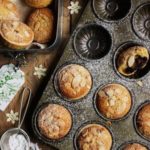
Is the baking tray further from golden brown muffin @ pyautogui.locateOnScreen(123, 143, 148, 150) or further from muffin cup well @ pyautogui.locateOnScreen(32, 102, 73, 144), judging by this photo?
golden brown muffin @ pyautogui.locateOnScreen(123, 143, 148, 150)

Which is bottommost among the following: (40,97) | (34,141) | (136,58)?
(34,141)

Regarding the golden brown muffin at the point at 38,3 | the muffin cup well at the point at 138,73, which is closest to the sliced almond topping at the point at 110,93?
the muffin cup well at the point at 138,73

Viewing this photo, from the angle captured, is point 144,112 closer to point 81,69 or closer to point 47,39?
point 81,69

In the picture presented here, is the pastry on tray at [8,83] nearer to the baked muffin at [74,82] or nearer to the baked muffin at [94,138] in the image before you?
the baked muffin at [74,82]

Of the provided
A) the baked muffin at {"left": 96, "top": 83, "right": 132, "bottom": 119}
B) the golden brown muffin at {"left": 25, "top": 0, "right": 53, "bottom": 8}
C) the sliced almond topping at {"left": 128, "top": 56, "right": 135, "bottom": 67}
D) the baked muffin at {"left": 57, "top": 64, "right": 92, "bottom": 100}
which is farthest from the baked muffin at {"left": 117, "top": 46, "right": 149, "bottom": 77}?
the golden brown muffin at {"left": 25, "top": 0, "right": 53, "bottom": 8}

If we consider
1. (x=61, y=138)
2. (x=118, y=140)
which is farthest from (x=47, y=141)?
(x=118, y=140)

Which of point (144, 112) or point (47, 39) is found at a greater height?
point (47, 39)
